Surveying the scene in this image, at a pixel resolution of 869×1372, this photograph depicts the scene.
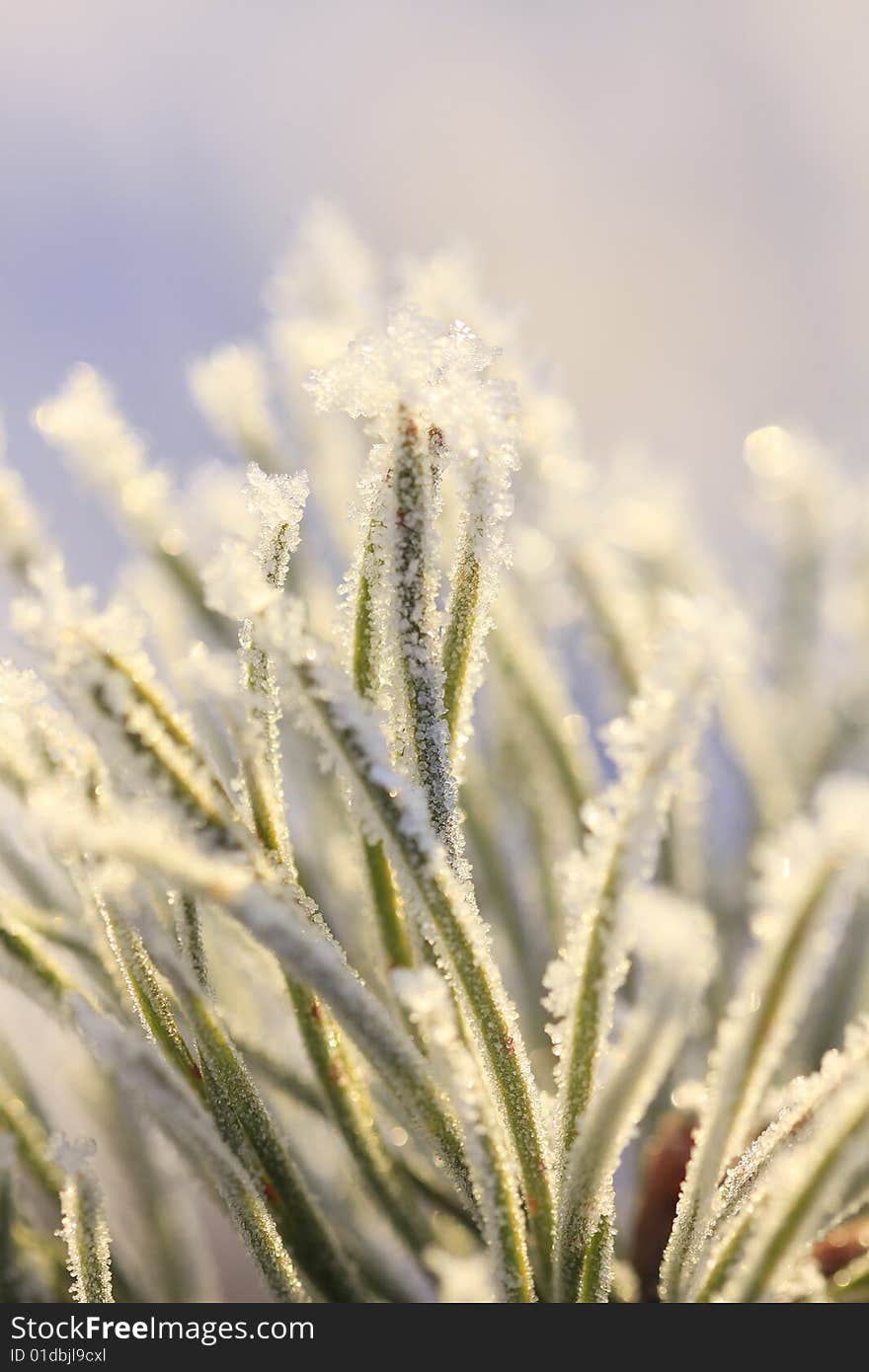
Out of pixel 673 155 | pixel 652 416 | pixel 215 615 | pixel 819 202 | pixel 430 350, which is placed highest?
pixel 673 155

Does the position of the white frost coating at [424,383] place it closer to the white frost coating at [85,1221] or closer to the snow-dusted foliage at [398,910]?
the snow-dusted foliage at [398,910]

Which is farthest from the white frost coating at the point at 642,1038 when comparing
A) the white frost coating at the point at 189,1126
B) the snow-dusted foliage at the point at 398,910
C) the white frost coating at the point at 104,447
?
the white frost coating at the point at 104,447

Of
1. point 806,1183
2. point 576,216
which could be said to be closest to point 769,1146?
point 806,1183

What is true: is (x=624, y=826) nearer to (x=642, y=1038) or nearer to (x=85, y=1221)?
(x=642, y=1038)

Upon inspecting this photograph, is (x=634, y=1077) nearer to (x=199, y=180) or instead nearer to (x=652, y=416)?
(x=652, y=416)

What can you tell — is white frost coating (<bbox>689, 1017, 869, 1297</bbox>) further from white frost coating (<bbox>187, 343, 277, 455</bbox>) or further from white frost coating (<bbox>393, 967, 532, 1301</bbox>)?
white frost coating (<bbox>187, 343, 277, 455</bbox>)

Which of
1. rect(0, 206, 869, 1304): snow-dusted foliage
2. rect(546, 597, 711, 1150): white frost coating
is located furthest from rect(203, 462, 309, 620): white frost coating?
rect(546, 597, 711, 1150): white frost coating
